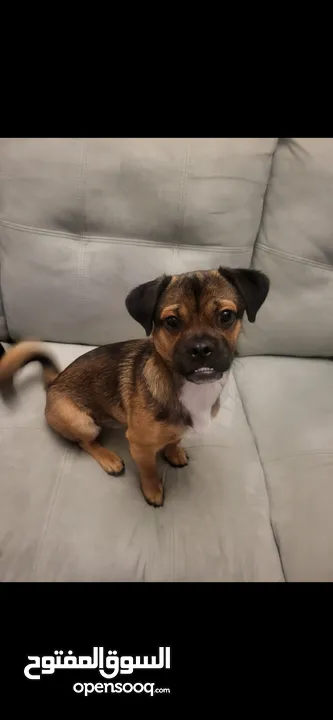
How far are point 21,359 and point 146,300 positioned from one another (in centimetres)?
63

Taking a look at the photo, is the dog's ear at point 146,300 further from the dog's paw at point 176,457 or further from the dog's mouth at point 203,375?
the dog's paw at point 176,457

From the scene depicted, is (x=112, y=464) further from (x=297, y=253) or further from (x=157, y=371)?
(x=297, y=253)

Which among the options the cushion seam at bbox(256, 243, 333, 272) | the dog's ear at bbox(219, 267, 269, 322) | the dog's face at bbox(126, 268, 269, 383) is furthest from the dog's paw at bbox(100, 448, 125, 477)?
the cushion seam at bbox(256, 243, 333, 272)

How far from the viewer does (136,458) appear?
54.3 inches

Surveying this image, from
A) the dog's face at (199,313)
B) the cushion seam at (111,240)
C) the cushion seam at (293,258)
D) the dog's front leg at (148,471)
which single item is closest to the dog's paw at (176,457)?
the dog's front leg at (148,471)

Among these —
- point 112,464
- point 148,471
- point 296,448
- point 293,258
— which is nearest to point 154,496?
point 148,471

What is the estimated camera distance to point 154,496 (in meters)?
1.39

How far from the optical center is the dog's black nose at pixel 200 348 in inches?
42.9

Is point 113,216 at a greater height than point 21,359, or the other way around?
point 113,216

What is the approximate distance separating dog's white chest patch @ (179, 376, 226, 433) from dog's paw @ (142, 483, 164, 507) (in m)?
0.26

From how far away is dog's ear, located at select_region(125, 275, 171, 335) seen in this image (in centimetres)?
120
